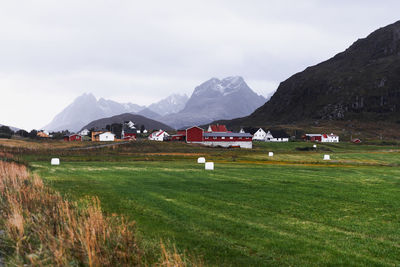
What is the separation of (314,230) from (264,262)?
4423mm

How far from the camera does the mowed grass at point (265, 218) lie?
37.0 ft

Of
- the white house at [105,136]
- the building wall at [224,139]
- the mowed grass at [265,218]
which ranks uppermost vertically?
the white house at [105,136]

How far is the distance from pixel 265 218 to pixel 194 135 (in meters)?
108

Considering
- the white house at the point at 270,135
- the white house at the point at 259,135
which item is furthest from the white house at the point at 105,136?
the white house at the point at 259,135

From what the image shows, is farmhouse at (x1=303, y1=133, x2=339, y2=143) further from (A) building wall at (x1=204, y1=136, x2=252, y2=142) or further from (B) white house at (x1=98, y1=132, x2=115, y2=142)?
(B) white house at (x1=98, y1=132, x2=115, y2=142)

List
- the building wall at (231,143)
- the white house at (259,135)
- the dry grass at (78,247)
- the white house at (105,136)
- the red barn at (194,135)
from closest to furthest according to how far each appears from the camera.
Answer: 1. the dry grass at (78,247)
2. the red barn at (194,135)
3. the building wall at (231,143)
4. the white house at (105,136)
5. the white house at (259,135)

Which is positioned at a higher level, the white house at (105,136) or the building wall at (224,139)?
the white house at (105,136)

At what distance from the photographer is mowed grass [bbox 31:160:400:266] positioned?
11.3m

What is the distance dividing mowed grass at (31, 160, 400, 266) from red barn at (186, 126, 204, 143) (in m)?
95.6

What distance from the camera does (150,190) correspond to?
78.0 feet

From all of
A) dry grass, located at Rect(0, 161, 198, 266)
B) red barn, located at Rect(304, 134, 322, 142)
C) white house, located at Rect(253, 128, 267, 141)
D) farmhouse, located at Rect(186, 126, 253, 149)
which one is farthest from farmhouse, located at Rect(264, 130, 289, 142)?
dry grass, located at Rect(0, 161, 198, 266)

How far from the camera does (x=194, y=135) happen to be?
12356 centimetres

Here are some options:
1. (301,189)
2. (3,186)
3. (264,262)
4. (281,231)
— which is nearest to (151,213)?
(281,231)

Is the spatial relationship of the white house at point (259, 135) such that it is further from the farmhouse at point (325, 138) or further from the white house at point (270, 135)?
the farmhouse at point (325, 138)
